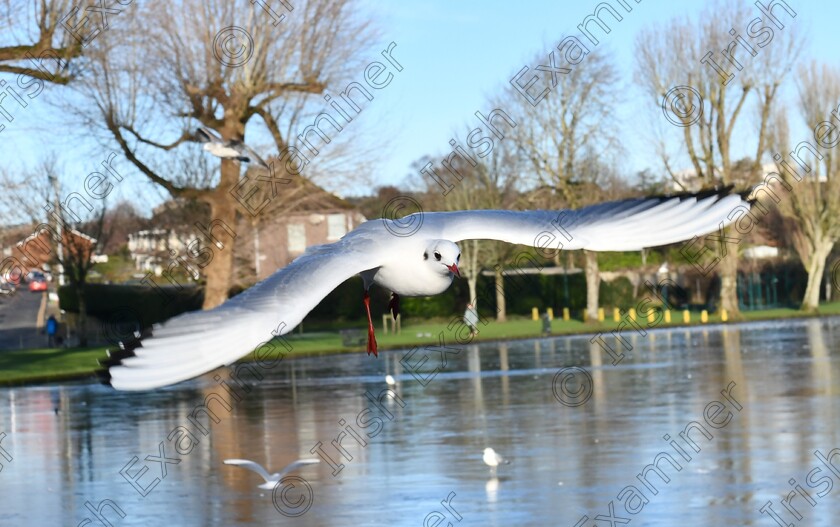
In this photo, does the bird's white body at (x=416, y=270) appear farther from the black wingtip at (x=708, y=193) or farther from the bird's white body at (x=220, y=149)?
the bird's white body at (x=220, y=149)

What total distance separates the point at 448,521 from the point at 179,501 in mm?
3395

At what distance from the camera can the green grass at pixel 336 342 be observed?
34688 millimetres

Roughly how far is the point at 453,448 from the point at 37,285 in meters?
68.5

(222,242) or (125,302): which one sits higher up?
(222,242)

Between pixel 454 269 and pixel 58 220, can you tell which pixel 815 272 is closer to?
pixel 58 220

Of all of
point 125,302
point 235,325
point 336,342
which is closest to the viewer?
point 235,325

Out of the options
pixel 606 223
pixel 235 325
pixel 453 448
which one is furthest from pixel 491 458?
pixel 235 325

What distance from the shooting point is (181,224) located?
5078 cm

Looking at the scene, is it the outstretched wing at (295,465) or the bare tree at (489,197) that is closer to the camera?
the outstretched wing at (295,465)

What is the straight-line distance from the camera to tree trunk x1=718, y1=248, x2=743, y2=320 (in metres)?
57.8

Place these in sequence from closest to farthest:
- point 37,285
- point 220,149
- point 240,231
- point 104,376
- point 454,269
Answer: point 104,376, point 454,269, point 220,149, point 240,231, point 37,285

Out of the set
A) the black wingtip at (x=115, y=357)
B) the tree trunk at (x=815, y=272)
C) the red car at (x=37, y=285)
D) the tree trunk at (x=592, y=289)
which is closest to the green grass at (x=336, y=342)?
the tree trunk at (x=815, y=272)

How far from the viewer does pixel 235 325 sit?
20.5 ft

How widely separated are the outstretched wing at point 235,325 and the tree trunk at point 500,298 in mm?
54533
